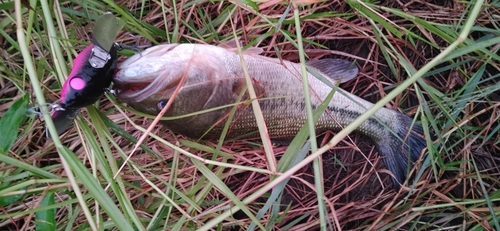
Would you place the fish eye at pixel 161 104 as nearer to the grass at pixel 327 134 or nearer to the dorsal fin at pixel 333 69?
the grass at pixel 327 134

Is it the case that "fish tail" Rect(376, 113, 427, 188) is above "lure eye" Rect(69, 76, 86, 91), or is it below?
below

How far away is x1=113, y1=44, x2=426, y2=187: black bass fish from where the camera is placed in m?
1.65

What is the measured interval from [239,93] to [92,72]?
0.64m

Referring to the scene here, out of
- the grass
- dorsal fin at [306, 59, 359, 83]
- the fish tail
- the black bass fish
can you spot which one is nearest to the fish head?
the black bass fish

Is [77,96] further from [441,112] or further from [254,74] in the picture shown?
[441,112]

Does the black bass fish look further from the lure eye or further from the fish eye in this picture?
the lure eye

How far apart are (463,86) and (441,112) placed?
23 centimetres

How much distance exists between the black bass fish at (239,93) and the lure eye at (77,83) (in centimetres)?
13

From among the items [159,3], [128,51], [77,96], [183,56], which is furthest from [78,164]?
[159,3]

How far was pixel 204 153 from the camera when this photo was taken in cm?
226

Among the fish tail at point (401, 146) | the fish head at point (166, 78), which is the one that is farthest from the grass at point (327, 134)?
the fish head at point (166, 78)

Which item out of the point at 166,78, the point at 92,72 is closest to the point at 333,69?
the point at 166,78

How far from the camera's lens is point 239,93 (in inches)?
75.1

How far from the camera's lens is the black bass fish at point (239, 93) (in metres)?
1.65
